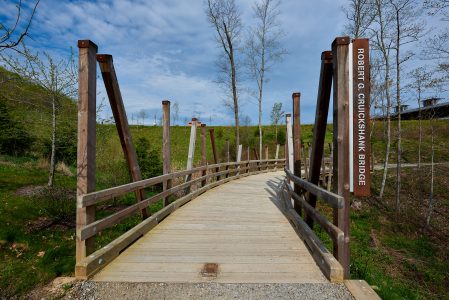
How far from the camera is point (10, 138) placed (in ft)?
72.6

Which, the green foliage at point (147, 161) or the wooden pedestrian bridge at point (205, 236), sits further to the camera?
the green foliage at point (147, 161)

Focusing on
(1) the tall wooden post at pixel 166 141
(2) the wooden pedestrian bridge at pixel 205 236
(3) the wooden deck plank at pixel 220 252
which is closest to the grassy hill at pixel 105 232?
(2) the wooden pedestrian bridge at pixel 205 236

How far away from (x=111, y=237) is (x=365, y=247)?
735cm

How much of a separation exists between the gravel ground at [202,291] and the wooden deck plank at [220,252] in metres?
0.12

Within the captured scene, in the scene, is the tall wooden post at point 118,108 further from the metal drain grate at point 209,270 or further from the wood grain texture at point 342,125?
the wood grain texture at point 342,125

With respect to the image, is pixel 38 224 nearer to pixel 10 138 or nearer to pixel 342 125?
pixel 342 125

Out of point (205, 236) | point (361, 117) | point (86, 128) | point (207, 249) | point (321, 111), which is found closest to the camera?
point (361, 117)

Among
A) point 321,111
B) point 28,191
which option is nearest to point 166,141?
point 321,111

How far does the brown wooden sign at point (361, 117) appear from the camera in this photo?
11.0 feet

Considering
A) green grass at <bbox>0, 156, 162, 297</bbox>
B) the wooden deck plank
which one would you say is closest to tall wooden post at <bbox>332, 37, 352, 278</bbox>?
the wooden deck plank

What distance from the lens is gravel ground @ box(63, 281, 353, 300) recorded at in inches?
111

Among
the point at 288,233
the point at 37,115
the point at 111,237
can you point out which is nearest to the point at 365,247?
the point at 288,233

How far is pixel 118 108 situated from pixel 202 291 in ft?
9.74

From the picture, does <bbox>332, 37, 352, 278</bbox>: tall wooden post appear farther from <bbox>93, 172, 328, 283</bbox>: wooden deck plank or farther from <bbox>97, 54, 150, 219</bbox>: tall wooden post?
<bbox>97, 54, 150, 219</bbox>: tall wooden post
